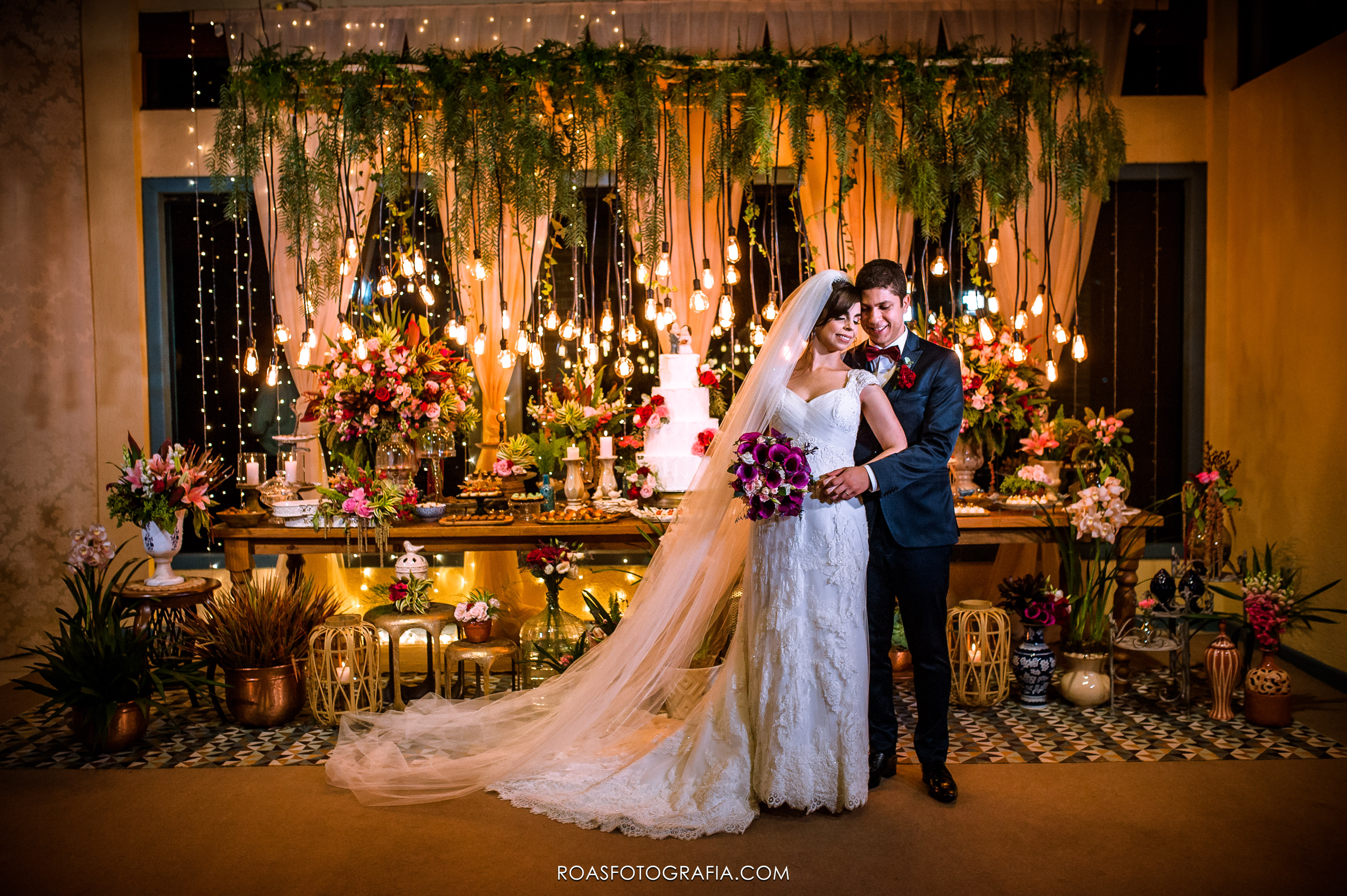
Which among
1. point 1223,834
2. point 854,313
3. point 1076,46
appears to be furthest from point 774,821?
point 1076,46

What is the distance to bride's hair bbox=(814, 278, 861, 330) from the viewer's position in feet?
11.3

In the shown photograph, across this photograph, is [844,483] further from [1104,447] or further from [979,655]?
[1104,447]

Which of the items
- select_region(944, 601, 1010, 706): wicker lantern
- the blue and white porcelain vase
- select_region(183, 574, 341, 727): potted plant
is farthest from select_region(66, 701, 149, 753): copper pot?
the blue and white porcelain vase

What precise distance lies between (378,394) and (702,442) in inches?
73.8

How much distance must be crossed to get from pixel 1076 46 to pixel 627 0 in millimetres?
3057

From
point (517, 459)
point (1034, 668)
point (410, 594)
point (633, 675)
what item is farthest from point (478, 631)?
point (1034, 668)

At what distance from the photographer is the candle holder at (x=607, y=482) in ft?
18.5

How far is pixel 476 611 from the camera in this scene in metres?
4.73

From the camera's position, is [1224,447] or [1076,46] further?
[1224,447]

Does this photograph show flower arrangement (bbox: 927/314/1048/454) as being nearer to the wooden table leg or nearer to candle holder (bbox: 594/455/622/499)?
candle holder (bbox: 594/455/622/499)

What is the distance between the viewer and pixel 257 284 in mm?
7109

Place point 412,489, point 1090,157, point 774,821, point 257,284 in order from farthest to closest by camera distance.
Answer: point 257,284 → point 1090,157 → point 412,489 → point 774,821

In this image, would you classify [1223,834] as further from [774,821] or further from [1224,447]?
[1224,447]

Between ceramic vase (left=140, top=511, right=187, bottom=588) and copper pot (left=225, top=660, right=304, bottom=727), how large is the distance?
0.78m
